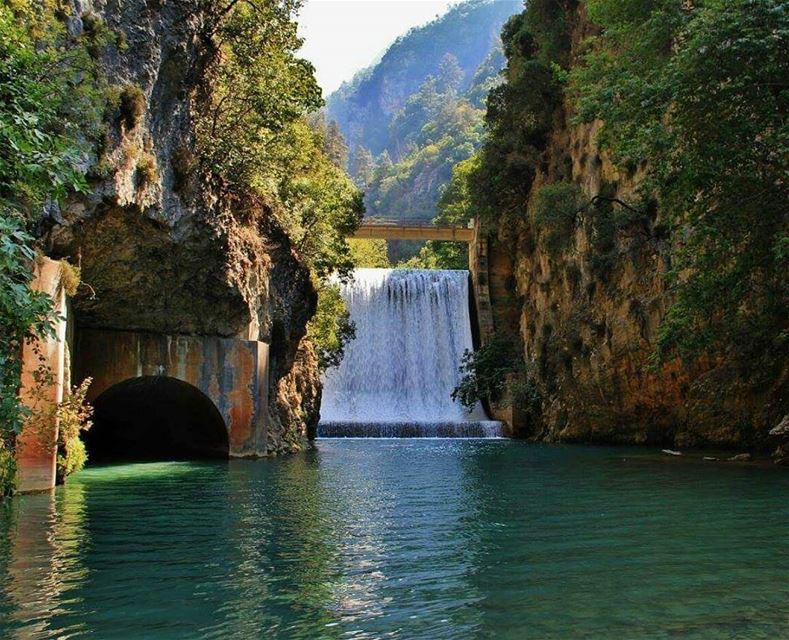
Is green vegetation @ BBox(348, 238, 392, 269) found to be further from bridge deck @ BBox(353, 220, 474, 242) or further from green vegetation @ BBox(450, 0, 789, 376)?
green vegetation @ BBox(450, 0, 789, 376)

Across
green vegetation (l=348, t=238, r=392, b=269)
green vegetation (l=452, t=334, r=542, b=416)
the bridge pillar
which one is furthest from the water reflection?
green vegetation (l=348, t=238, r=392, b=269)

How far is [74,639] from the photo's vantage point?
5.64 m

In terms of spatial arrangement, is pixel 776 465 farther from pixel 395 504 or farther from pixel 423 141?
pixel 423 141

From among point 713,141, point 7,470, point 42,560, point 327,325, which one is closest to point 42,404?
point 7,470

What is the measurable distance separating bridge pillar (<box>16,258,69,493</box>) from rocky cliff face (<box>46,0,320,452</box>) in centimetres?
83

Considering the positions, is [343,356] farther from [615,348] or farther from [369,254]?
[369,254]

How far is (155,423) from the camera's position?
87.7 ft

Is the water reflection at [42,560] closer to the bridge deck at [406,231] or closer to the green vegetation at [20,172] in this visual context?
the green vegetation at [20,172]

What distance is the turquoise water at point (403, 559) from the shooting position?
6020mm

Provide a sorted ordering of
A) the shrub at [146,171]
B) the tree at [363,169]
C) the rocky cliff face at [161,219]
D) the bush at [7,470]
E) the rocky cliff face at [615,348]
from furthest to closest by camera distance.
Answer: the tree at [363,169]
the rocky cliff face at [615,348]
the shrub at [146,171]
the rocky cliff face at [161,219]
the bush at [7,470]

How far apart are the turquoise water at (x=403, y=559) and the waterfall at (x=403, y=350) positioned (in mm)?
25843

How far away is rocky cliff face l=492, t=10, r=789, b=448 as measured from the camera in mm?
23297

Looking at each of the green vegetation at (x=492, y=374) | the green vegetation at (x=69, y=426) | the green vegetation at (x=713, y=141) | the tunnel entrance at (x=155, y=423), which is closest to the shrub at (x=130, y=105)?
the green vegetation at (x=69, y=426)

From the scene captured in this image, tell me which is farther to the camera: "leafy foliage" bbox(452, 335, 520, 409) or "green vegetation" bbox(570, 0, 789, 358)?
"leafy foliage" bbox(452, 335, 520, 409)
